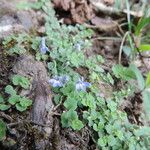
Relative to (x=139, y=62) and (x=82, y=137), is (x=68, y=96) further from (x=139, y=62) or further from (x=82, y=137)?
(x=139, y=62)

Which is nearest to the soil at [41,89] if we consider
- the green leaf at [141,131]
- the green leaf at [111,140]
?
the green leaf at [111,140]

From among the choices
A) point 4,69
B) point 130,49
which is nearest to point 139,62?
point 130,49

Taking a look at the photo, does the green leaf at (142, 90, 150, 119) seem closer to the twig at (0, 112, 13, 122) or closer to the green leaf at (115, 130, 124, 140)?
the green leaf at (115, 130, 124, 140)

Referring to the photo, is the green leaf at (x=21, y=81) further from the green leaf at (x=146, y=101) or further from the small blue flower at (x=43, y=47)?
the green leaf at (x=146, y=101)

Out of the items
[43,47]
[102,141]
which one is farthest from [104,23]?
[102,141]

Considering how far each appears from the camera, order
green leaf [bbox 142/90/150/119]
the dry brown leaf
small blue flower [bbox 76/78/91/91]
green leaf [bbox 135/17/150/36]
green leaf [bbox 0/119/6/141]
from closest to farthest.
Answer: green leaf [bbox 0/119/6/141] < small blue flower [bbox 76/78/91/91] < green leaf [bbox 142/90/150/119] < green leaf [bbox 135/17/150/36] < the dry brown leaf

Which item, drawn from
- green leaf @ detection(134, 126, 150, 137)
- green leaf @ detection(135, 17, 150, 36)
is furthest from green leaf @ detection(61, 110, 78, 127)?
green leaf @ detection(135, 17, 150, 36)
